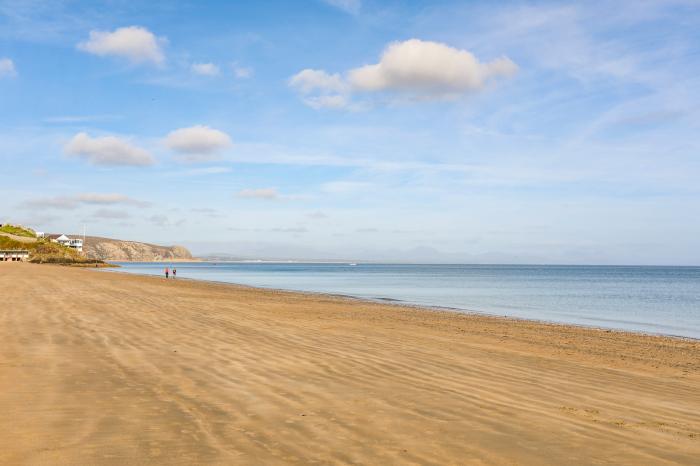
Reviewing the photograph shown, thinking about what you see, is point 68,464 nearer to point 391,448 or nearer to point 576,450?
point 391,448

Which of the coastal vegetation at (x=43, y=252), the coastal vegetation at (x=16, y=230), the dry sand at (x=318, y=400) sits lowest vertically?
the dry sand at (x=318, y=400)

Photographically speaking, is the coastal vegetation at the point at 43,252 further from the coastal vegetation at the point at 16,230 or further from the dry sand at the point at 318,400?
the dry sand at the point at 318,400

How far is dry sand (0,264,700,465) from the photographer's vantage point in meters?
5.23

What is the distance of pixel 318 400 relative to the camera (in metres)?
7.34

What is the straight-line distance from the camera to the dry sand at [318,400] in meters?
5.23

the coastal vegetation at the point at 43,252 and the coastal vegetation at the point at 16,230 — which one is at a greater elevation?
the coastal vegetation at the point at 16,230

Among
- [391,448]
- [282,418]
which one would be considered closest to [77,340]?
[282,418]

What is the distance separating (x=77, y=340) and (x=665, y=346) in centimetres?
1814

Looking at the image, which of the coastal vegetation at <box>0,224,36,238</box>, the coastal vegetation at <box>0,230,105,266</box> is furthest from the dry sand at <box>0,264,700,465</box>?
the coastal vegetation at <box>0,224,36,238</box>

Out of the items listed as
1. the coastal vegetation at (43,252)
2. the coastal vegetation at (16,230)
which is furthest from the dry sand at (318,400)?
the coastal vegetation at (16,230)

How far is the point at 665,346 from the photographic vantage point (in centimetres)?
1858

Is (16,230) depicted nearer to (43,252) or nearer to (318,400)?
(43,252)

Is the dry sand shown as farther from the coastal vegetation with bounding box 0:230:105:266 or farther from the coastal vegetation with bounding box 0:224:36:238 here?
the coastal vegetation with bounding box 0:224:36:238

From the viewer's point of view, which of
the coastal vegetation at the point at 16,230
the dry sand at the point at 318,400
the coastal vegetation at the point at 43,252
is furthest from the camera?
the coastal vegetation at the point at 16,230
